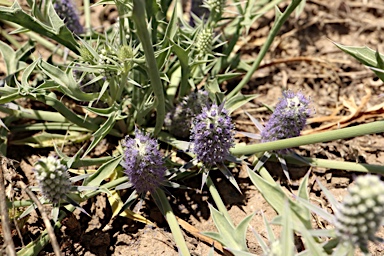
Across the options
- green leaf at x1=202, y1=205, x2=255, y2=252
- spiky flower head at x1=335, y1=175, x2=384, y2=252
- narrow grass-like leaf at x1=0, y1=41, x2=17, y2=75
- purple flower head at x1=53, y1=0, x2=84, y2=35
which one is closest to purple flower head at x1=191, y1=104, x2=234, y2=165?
green leaf at x1=202, y1=205, x2=255, y2=252

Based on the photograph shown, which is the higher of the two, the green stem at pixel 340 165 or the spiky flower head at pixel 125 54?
the spiky flower head at pixel 125 54

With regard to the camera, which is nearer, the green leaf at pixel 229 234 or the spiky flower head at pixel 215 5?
the green leaf at pixel 229 234

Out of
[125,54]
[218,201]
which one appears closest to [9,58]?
[125,54]

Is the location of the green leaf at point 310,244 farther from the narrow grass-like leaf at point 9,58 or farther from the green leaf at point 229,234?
the narrow grass-like leaf at point 9,58

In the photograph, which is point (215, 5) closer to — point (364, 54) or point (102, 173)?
point (364, 54)

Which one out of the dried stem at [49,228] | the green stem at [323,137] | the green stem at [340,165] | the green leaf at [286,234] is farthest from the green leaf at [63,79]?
the green leaf at [286,234]

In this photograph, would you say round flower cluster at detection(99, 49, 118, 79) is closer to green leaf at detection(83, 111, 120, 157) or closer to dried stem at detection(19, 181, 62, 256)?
green leaf at detection(83, 111, 120, 157)
